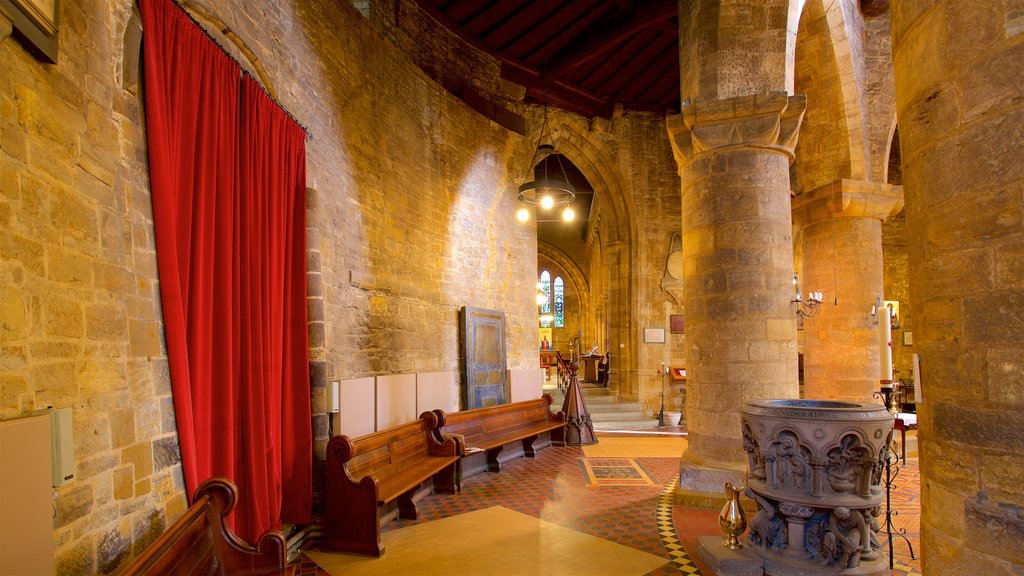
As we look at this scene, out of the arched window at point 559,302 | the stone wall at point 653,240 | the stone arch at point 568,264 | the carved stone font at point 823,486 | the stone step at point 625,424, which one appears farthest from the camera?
the arched window at point 559,302

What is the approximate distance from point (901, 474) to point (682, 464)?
3.14 m

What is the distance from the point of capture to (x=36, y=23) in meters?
2.00

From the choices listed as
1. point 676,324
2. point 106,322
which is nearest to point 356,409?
point 106,322

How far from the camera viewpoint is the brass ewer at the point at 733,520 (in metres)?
3.66

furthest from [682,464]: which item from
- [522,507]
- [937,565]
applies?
[937,565]

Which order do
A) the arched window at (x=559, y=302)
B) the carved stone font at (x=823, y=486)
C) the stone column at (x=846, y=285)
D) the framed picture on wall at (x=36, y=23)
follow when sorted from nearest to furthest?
the framed picture on wall at (x=36, y=23), the carved stone font at (x=823, y=486), the stone column at (x=846, y=285), the arched window at (x=559, y=302)

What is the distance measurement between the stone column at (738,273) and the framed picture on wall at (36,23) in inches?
184

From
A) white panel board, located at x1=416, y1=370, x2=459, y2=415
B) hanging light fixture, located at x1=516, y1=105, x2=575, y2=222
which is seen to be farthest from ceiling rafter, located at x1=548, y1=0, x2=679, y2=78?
white panel board, located at x1=416, y1=370, x2=459, y2=415

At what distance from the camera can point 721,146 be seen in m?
5.22

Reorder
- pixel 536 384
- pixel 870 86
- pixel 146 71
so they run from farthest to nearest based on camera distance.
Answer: pixel 536 384, pixel 870 86, pixel 146 71

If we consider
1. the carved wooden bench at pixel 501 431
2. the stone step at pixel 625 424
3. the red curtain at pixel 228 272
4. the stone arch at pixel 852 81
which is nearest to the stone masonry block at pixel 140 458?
the red curtain at pixel 228 272

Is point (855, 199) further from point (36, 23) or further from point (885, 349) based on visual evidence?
point (36, 23)

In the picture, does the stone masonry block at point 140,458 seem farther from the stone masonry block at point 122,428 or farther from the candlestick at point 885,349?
the candlestick at point 885,349

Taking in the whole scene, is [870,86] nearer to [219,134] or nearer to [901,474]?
[901,474]
